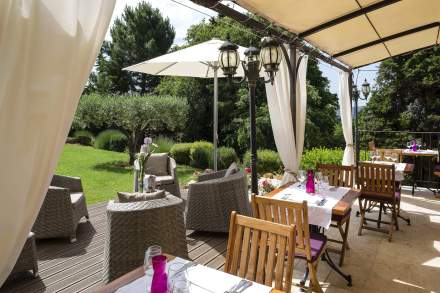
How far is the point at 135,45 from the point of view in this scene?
19203mm

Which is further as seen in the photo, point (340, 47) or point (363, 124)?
point (363, 124)

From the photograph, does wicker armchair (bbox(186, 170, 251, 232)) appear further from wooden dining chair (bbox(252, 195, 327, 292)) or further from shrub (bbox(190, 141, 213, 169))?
shrub (bbox(190, 141, 213, 169))

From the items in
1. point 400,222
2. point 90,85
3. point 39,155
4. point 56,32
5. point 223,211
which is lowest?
point 400,222

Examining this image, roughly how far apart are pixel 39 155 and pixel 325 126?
12479 mm

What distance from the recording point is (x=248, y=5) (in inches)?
125

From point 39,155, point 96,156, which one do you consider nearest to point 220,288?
point 39,155

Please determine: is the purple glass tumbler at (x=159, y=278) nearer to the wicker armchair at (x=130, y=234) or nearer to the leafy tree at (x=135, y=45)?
the wicker armchair at (x=130, y=234)

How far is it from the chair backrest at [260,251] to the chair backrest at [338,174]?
2425 mm

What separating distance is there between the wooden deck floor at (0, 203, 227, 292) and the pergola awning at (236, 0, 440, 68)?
2682 mm

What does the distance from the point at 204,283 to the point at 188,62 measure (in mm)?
4287

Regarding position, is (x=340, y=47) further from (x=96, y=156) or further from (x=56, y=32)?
(x=96, y=156)

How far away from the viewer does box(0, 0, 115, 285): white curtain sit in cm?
130

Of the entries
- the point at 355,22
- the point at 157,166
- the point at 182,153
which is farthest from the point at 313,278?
the point at 182,153

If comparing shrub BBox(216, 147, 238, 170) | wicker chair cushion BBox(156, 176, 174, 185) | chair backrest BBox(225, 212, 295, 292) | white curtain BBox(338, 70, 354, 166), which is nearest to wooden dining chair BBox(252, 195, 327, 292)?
chair backrest BBox(225, 212, 295, 292)
